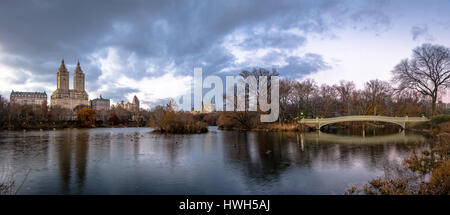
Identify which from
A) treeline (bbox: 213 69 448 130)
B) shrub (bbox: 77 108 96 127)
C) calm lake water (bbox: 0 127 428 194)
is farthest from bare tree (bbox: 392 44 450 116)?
shrub (bbox: 77 108 96 127)

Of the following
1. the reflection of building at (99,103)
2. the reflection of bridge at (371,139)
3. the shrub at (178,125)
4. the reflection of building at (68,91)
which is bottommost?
the reflection of bridge at (371,139)

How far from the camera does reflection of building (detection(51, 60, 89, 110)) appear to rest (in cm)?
16231

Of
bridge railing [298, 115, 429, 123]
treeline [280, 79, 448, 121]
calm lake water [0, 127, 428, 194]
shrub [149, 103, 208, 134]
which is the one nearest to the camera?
calm lake water [0, 127, 428, 194]

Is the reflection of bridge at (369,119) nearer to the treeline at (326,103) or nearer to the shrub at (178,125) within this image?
the treeline at (326,103)

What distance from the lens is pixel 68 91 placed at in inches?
6683

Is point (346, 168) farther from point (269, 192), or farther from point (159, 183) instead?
point (159, 183)

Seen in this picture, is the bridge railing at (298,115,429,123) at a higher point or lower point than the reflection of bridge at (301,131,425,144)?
higher

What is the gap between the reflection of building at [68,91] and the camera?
533ft

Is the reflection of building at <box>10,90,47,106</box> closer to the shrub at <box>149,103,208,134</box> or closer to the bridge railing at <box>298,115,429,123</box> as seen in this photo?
the shrub at <box>149,103,208,134</box>

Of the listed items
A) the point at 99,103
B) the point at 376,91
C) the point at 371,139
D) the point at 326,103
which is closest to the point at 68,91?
the point at 99,103

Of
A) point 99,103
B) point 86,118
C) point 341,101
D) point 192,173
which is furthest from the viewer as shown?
point 99,103

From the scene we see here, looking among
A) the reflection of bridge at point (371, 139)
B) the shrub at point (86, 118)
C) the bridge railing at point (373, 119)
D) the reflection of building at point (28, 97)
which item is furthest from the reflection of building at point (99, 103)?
the reflection of bridge at point (371, 139)

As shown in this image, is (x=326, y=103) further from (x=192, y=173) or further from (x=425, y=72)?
(x=192, y=173)
